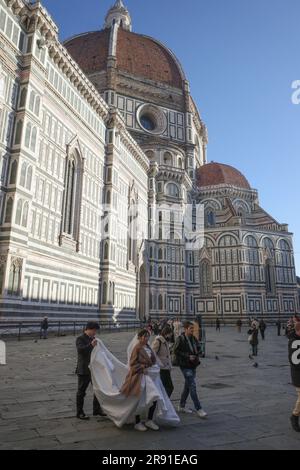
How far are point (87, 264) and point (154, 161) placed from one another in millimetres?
21304

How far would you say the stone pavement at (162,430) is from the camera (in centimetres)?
423

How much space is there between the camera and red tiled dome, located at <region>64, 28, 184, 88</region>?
1998 inches

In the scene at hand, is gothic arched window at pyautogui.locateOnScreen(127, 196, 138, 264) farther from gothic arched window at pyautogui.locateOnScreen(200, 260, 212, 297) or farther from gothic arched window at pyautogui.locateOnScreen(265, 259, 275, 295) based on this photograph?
gothic arched window at pyautogui.locateOnScreen(265, 259, 275, 295)

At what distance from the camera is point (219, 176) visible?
5356 cm

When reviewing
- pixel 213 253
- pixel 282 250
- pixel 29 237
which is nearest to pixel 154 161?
pixel 213 253

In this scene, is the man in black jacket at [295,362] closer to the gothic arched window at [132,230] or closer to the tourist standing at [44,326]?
the tourist standing at [44,326]

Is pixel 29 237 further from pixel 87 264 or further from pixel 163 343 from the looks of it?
pixel 163 343

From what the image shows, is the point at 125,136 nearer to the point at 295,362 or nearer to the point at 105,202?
the point at 105,202

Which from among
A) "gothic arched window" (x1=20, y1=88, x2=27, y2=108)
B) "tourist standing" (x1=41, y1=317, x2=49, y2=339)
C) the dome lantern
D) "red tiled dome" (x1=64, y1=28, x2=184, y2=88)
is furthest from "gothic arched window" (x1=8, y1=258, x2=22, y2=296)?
the dome lantern

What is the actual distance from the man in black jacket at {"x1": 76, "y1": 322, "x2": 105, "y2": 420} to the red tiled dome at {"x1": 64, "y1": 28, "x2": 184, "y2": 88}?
1962 inches

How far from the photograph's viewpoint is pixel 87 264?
1072 inches

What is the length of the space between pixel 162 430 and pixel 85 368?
148 cm

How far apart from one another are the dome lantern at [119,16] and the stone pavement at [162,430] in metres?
71.3
